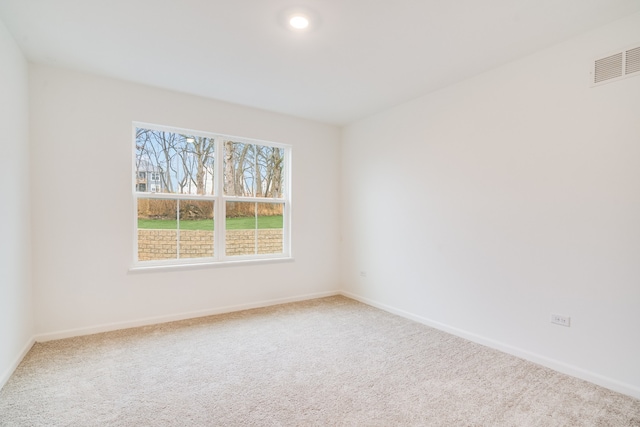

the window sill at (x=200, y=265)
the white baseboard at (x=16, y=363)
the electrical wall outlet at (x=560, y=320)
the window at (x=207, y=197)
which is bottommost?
the white baseboard at (x=16, y=363)

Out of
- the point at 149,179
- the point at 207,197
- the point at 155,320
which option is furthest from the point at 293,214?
the point at 155,320

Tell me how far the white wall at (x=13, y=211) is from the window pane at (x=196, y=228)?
135 centimetres

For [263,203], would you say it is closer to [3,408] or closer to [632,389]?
[3,408]

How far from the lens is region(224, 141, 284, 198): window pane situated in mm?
4016

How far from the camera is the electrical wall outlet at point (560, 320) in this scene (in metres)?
2.42

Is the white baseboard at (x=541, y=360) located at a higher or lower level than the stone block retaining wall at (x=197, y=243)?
lower

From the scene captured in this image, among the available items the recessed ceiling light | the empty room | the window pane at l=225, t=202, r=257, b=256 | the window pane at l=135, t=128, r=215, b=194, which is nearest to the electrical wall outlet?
the empty room

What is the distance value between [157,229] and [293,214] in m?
1.73

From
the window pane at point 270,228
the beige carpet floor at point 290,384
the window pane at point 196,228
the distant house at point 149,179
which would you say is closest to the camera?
the beige carpet floor at point 290,384

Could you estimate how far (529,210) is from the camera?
8.69 feet

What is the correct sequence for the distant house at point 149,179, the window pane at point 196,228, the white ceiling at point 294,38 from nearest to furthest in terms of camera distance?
1. the white ceiling at point 294,38
2. the distant house at point 149,179
3. the window pane at point 196,228

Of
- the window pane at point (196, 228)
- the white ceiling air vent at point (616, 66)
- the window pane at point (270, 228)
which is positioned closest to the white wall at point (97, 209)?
the window pane at point (196, 228)

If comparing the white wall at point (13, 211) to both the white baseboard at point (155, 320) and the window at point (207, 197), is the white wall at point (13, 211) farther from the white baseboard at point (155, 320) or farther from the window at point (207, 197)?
the window at point (207, 197)

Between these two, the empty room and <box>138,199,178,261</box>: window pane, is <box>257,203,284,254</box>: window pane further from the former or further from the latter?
<box>138,199,178,261</box>: window pane
